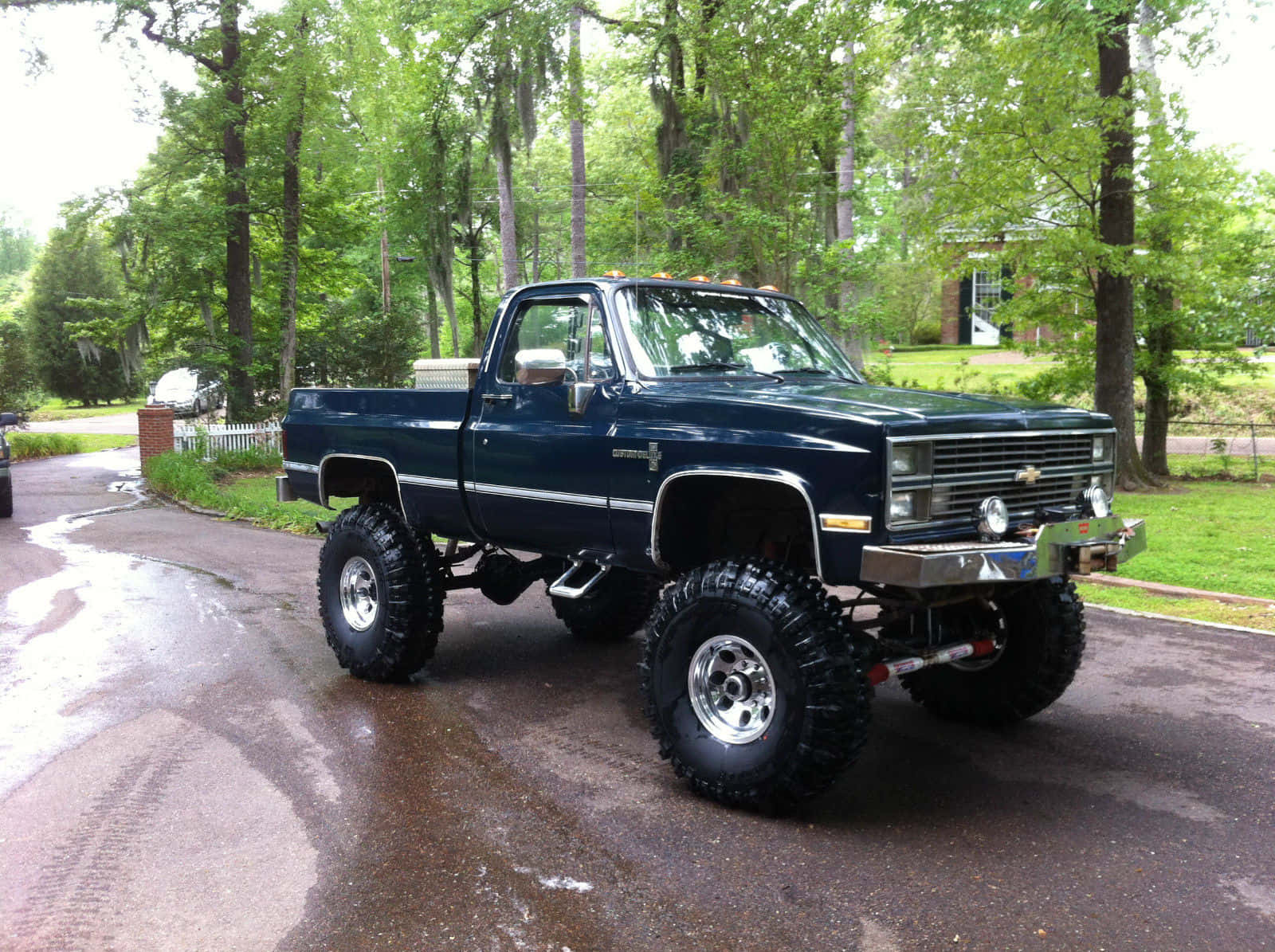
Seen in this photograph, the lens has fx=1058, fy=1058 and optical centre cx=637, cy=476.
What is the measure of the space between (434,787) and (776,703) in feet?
5.41

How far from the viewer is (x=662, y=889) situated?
3855mm

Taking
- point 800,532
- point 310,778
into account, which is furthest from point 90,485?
point 800,532

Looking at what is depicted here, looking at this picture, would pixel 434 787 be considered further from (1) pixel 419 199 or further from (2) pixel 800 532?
(1) pixel 419 199

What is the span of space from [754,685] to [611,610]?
2959 millimetres

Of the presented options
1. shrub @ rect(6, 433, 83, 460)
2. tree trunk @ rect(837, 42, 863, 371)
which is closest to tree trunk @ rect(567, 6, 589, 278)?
tree trunk @ rect(837, 42, 863, 371)

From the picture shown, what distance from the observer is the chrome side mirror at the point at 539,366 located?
5.12 metres

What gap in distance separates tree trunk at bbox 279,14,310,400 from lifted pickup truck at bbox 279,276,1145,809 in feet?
55.0

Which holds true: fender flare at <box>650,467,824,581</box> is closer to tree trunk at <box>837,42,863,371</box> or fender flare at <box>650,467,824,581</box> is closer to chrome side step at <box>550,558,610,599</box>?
chrome side step at <box>550,558,610,599</box>

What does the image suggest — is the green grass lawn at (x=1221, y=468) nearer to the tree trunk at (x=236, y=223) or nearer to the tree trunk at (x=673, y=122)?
the tree trunk at (x=673, y=122)

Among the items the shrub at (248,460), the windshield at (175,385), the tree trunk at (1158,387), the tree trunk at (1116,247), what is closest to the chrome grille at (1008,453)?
the tree trunk at (1116,247)

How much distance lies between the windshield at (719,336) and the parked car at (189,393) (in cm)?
1924

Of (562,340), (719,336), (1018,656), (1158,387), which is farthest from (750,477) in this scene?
(1158,387)

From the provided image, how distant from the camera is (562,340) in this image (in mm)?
5832

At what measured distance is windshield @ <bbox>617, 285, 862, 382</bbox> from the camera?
215 inches
